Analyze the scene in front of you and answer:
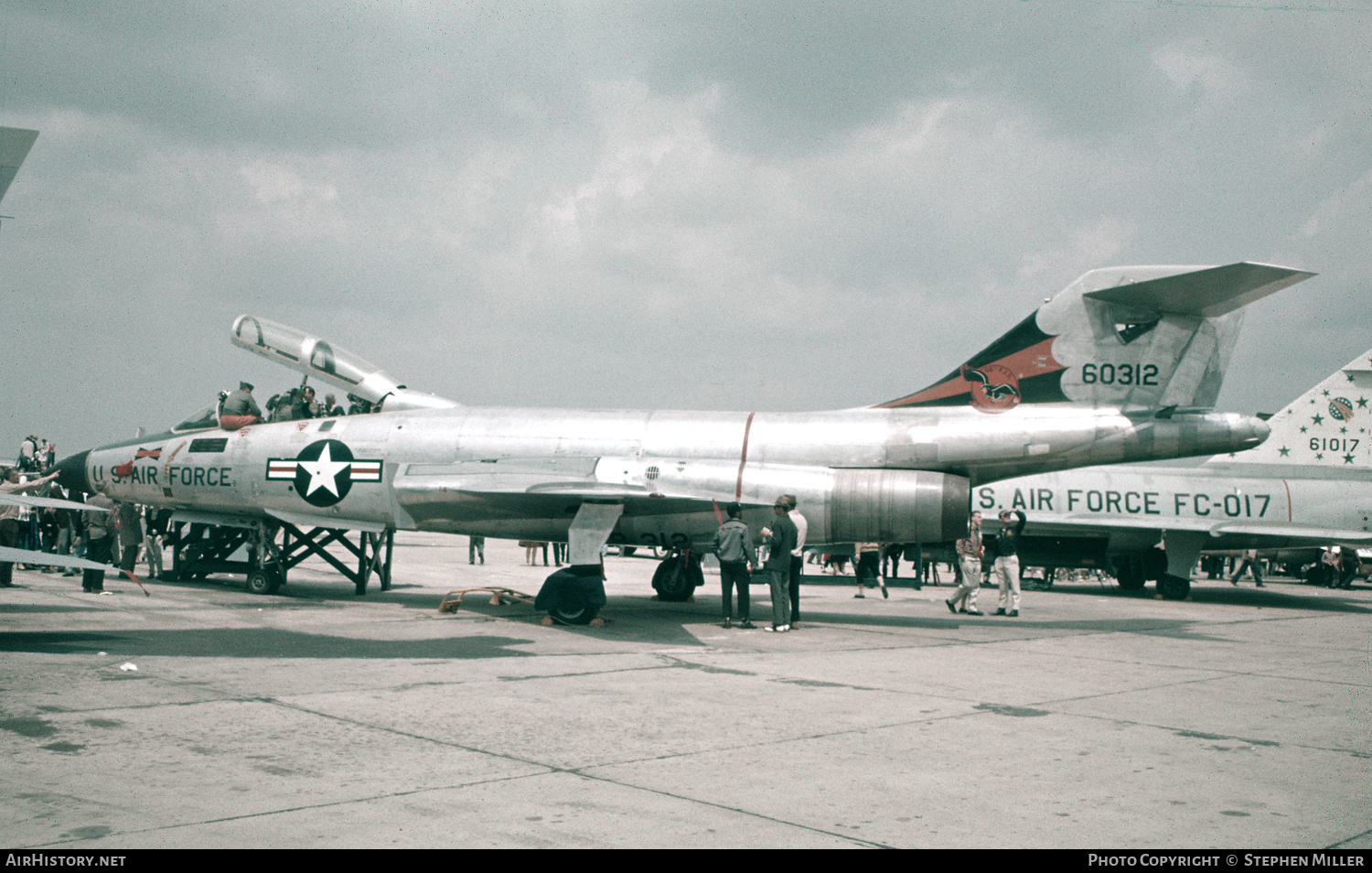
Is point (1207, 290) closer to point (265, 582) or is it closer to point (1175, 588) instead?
point (1175, 588)

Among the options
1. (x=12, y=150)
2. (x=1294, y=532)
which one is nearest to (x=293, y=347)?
(x=12, y=150)

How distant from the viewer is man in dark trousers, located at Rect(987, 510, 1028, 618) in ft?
51.1

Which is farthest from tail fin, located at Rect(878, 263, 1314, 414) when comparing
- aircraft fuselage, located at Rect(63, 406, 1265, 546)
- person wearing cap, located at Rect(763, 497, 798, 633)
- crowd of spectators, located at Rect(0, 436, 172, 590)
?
crowd of spectators, located at Rect(0, 436, 172, 590)

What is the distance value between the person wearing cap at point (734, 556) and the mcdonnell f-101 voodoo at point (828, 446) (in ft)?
1.44

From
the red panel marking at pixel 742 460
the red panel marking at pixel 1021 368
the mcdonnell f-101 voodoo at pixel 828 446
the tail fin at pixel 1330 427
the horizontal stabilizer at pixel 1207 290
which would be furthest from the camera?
the tail fin at pixel 1330 427

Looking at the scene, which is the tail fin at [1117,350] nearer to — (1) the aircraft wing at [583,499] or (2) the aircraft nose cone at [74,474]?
(1) the aircraft wing at [583,499]

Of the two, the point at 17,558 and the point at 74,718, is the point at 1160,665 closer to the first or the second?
the point at 74,718

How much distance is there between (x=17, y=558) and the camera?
318 inches

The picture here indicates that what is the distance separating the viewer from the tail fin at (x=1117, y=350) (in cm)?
1294

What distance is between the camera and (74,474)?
53.6 ft

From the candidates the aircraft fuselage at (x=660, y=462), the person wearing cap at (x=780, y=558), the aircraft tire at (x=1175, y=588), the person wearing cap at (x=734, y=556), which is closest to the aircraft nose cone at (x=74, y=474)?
the aircraft fuselage at (x=660, y=462)

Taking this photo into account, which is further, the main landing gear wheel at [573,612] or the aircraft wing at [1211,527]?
the aircraft wing at [1211,527]

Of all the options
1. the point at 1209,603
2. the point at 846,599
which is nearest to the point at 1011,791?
the point at 846,599

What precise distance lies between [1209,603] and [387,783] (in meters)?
21.1
